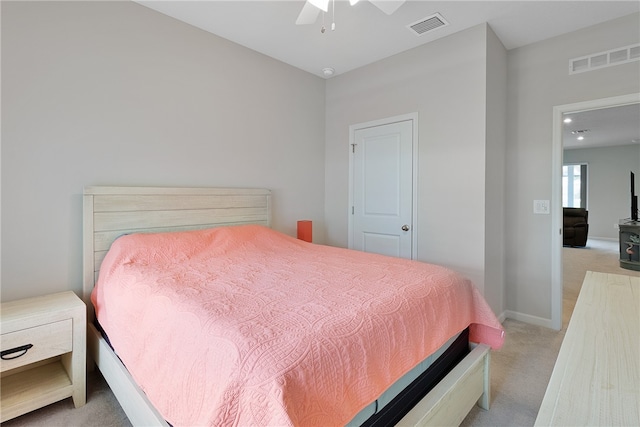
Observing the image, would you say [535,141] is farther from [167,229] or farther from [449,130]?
[167,229]

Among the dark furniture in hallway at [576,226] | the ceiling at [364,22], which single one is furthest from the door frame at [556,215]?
the dark furniture in hallway at [576,226]

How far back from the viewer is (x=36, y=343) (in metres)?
1.65

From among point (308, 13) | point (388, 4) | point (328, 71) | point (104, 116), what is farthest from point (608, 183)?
point (104, 116)

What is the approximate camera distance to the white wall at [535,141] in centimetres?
272

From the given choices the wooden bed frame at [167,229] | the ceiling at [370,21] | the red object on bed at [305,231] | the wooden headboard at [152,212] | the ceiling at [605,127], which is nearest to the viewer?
the wooden bed frame at [167,229]

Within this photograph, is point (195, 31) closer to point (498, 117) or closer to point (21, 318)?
point (21, 318)

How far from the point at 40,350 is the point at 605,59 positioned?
452cm

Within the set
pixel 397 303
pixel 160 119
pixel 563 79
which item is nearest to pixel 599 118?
pixel 563 79

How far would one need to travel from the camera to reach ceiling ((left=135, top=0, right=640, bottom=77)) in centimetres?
241

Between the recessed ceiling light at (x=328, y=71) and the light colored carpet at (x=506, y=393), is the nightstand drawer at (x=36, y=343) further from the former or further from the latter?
the recessed ceiling light at (x=328, y=71)

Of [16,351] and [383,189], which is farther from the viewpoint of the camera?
[383,189]

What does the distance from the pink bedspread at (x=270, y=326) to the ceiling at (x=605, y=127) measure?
3.92 m

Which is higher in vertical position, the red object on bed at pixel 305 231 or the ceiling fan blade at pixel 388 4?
the ceiling fan blade at pixel 388 4

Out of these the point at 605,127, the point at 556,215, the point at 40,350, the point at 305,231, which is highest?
the point at 605,127
